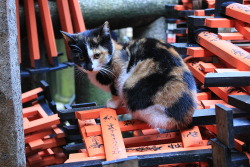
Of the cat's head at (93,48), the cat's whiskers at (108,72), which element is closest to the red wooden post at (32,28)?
the cat's head at (93,48)


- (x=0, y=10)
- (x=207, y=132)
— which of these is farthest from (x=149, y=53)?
(x=0, y=10)

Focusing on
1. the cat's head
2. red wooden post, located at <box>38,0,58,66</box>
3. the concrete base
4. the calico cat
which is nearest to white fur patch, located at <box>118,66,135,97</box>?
the calico cat

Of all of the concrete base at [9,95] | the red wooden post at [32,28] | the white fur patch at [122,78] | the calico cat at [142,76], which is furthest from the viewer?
the red wooden post at [32,28]

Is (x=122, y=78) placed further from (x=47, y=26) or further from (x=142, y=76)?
(x=47, y=26)

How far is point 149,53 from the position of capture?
2535 mm

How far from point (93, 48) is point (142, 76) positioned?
40 cm

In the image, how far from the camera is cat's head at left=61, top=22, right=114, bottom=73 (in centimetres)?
256

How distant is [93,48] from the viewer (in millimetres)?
2574

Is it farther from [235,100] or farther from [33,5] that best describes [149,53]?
[33,5]

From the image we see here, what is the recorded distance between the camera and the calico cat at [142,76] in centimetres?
229

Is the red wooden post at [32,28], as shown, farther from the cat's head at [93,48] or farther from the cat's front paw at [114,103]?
the cat's front paw at [114,103]

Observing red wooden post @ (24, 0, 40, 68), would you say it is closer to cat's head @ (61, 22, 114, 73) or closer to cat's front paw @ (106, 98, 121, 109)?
cat's head @ (61, 22, 114, 73)

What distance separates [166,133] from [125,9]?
2.20 metres

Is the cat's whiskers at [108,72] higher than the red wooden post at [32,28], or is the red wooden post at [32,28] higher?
the red wooden post at [32,28]
